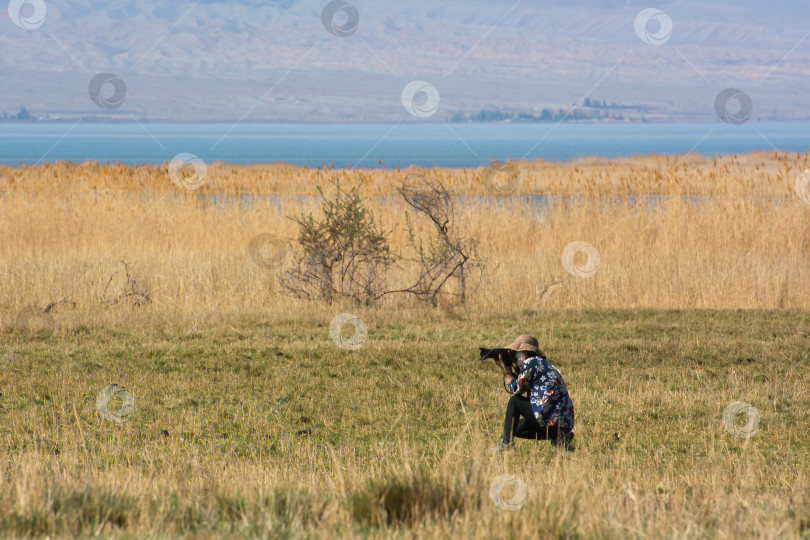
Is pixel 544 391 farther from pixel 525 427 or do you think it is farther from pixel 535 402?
pixel 525 427

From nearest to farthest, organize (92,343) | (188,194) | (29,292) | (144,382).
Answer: (144,382) → (92,343) → (29,292) → (188,194)

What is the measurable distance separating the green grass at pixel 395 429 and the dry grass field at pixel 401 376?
Result: 0.03 meters

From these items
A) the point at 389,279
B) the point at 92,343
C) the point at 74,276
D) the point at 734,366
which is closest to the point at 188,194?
the point at 74,276

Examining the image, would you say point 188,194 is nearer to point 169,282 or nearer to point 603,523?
point 169,282

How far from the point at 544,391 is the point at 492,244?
447 inches

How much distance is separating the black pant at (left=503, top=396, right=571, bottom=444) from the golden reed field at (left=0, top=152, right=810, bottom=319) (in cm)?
729

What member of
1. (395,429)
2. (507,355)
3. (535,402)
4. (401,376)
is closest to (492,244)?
(401,376)

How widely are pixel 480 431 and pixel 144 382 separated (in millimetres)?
3524

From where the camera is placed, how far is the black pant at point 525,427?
5977 millimetres

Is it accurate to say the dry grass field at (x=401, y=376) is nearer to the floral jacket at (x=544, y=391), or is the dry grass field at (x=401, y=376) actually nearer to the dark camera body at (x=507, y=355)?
the floral jacket at (x=544, y=391)

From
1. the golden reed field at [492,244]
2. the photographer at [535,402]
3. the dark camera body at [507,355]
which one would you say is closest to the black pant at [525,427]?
the photographer at [535,402]

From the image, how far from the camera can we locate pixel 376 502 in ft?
14.1

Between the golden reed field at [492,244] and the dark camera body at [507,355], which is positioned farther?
the golden reed field at [492,244]

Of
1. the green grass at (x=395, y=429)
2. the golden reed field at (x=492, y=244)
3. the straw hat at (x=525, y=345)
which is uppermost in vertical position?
the golden reed field at (x=492, y=244)
